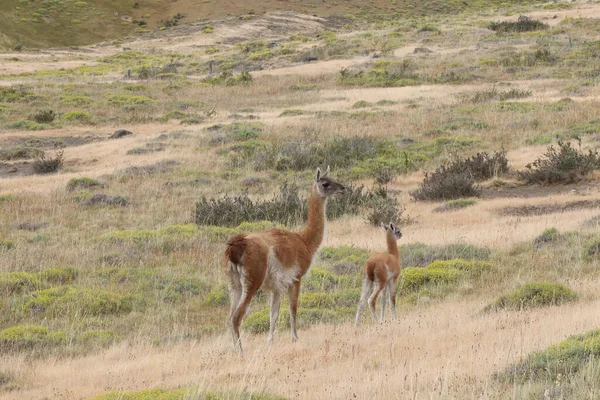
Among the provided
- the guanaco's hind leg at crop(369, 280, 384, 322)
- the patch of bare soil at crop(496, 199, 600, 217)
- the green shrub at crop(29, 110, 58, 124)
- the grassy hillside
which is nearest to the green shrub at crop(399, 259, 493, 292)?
the guanaco's hind leg at crop(369, 280, 384, 322)

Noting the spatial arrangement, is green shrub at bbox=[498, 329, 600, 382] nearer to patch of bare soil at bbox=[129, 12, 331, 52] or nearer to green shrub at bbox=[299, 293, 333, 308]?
green shrub at bbox=[299, 293, 333, 308]

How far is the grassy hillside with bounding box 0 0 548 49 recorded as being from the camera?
101 meters

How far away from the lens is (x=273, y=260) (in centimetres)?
777

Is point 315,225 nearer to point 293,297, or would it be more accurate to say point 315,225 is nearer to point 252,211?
point 293,297

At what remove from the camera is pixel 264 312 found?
1015 centimetres

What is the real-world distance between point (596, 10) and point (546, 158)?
43880 mm

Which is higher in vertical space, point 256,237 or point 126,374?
point 256,237

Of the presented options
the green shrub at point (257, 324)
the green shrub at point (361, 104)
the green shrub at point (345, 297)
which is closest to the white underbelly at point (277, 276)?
the green shrub at point (257, 324)

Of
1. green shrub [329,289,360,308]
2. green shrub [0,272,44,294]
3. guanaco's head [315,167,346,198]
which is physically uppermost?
guanaco's head [315,167,346,198]

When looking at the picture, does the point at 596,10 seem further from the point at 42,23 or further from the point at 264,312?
the point at 42,23

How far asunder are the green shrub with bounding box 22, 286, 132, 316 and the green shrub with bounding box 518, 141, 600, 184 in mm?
12125

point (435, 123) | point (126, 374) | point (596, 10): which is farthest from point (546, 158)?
point (596, 10)

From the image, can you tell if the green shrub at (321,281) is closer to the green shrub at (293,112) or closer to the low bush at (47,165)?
the low bush at (47,165)

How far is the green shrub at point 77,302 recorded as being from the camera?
1083 cm
